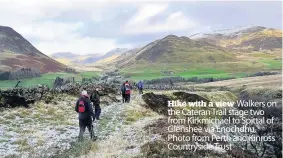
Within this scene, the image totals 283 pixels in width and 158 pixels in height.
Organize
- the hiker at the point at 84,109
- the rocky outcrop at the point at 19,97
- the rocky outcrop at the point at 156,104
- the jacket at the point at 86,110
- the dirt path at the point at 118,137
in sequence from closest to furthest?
the dirt path at the point at 118,137
the hiker at the point at 84,109
the jacket at the point at 86,110
the rocky outcrop at the point at 19,97
the rocky outcrop at the point at 156,104

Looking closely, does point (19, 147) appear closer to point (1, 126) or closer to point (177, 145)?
point (1, 126)

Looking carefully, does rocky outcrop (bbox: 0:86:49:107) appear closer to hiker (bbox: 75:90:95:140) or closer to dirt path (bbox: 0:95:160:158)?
dirt path (bbox: 0:95:160:158)

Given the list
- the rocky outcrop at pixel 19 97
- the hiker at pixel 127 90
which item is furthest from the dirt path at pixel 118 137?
the rocky outcrop at pixel 19 97

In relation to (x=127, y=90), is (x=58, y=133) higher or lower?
lower

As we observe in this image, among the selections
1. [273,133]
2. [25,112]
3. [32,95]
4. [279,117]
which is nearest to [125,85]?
[32,95]

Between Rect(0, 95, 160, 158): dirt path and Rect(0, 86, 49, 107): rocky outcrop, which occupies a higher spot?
Rect(0, 86, 49, 107): rocky outcrop

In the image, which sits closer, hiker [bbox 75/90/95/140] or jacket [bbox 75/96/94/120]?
hiker [bbox 75/90/95/140]

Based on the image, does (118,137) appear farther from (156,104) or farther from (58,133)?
(156,104)

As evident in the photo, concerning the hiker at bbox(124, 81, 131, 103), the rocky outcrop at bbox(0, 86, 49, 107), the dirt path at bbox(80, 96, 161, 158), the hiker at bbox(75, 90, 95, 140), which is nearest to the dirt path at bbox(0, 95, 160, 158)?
the dirt path at bbox(80, 96, 161, 158)

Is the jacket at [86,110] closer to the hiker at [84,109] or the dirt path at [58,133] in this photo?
the hiker at [84,109]

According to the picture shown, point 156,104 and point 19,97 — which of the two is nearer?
point 19,97

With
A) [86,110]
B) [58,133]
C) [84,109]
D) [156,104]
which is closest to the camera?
[84,109]

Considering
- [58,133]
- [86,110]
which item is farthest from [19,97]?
[86,110]

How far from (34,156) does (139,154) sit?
201 inches
